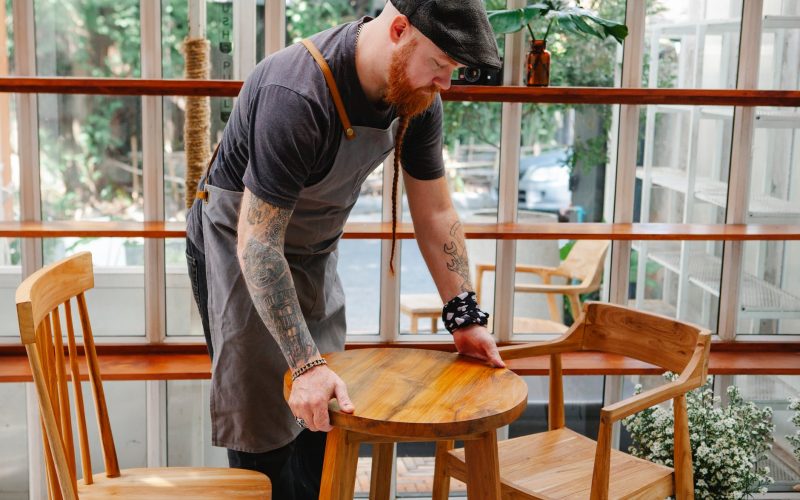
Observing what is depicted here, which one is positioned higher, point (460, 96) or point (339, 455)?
point (460, 96)

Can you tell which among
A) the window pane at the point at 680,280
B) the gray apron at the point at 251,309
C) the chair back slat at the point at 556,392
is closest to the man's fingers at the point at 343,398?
the gray apron at the point at 251,309

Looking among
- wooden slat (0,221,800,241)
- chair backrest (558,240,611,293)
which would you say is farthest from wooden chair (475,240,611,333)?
wooden slat (0,221,800,241)

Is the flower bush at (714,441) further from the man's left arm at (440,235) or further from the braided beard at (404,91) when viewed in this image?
the braided beard at (404,91)

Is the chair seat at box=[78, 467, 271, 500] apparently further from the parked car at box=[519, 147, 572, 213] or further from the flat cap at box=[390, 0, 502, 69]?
the parked car at box=[519, 147, 572, 213]

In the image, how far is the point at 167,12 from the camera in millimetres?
3182

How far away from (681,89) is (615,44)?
0.34 metres

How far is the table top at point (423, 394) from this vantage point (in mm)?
1726

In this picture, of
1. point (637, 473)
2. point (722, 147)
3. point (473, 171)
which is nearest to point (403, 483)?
point (473, 171)

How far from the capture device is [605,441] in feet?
6.72

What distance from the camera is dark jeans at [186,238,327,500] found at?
2.21 m

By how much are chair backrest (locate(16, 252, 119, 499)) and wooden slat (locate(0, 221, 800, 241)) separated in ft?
2.75

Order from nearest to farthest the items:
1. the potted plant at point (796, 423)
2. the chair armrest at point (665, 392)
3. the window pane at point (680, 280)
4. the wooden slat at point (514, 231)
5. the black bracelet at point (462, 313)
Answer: the chair armrest at point (665, 392)
the black bracelet at point (462, 313)
the wooden slat at point (514, 231)
the potted plant at point (796, 423)
the window pane at point (680, 280)

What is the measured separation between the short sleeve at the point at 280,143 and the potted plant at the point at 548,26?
131cm

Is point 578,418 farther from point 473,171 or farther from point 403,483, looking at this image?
point 473,171
